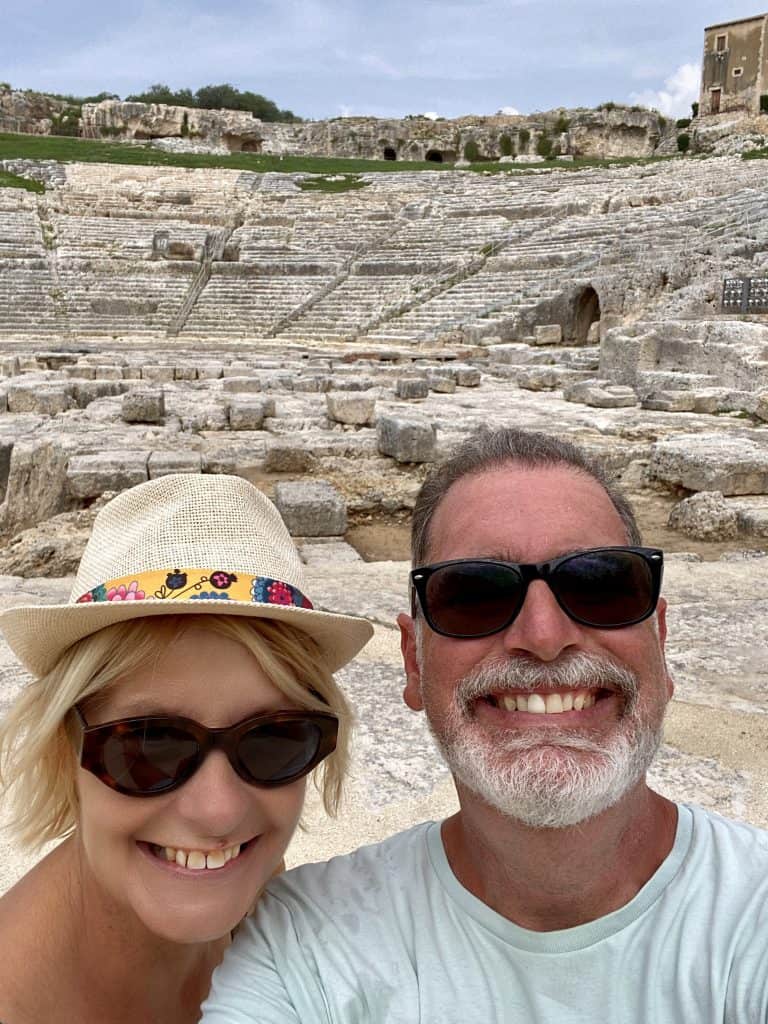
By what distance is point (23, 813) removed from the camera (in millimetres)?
1655

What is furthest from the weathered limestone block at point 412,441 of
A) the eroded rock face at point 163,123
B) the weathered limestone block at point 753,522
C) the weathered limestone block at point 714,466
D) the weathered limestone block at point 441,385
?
the eroded rock face at point 163,123

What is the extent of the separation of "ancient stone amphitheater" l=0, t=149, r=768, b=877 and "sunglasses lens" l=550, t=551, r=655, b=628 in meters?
1.27

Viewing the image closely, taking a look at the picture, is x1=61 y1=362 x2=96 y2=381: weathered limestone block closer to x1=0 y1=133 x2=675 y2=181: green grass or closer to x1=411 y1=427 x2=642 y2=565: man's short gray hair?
x1=411 y1=427 x2=642 y2=565: man's short gray hair

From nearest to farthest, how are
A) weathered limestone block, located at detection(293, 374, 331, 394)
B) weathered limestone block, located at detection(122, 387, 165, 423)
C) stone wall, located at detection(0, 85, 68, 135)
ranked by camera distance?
weathered limestone block, located at detection(122, 387, 165, 423)
weathered limestone block, located at detection(293, 374, 331, 394)
stone wall, located at detection(0, 85, 68, 135)

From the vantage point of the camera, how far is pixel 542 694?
147 cm

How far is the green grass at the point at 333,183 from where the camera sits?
124 feet

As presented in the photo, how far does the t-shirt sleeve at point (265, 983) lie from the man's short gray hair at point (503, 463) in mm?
746

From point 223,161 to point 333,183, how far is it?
7.39 m

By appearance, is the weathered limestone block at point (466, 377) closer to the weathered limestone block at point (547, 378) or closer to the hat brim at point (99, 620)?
the weathered limestone block at point (547, 378)

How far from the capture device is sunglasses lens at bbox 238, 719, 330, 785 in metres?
1.46

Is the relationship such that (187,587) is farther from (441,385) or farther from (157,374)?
(157,374)

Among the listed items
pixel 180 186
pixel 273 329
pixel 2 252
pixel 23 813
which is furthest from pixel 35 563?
pixel 180 186

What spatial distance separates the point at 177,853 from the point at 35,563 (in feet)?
16.2

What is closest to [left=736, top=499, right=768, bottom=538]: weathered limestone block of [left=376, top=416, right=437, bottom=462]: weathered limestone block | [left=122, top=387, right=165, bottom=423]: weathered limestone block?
[left=376, top=416, right=437, bottom=462]: weathered limestone block
